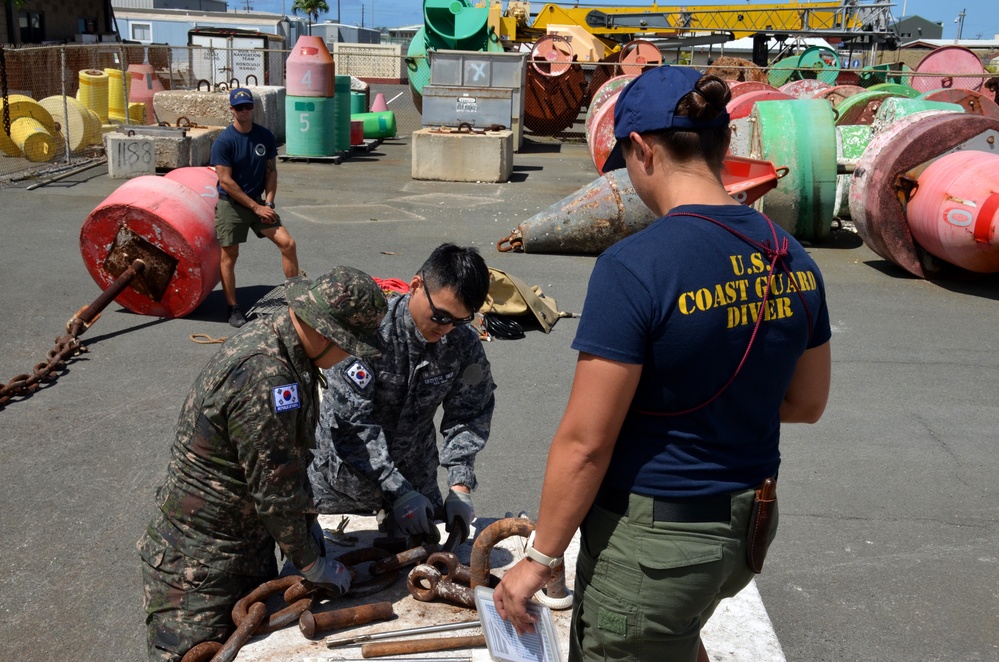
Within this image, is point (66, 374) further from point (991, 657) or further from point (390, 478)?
point (991, 657)

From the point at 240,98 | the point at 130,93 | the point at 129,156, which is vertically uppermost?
the point at 240,98

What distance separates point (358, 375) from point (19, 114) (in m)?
15.8

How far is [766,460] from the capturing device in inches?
85.2

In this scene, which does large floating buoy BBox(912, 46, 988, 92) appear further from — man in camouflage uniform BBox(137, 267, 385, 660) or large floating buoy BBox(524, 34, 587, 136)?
man in camouflage uniform BBox(137, 267, 385, 660)

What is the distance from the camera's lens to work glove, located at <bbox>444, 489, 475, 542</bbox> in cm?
325

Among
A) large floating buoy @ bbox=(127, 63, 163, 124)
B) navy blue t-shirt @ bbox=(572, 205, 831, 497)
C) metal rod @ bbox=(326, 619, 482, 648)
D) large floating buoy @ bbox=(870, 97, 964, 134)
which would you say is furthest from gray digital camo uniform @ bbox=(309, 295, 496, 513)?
large floating buoy @ bbox=(127, 63, 163, 124)

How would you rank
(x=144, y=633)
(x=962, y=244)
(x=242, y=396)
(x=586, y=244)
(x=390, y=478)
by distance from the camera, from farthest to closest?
(x=586, y=244) → (x=962, y=244) → (x=144, y=633) → (x=390, y=478) → (x=242, y=396)

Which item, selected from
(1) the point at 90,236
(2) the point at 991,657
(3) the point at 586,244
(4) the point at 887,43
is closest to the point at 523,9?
(4) the point at 887,43

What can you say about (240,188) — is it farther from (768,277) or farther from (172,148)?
(172,148)

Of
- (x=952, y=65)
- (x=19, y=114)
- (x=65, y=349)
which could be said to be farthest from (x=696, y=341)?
(x=952, y=65)

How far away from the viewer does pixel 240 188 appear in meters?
7.89

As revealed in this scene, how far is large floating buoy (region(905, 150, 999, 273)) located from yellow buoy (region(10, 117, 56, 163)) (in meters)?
14.2

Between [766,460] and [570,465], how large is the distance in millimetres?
522

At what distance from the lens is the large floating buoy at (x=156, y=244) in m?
7.38
